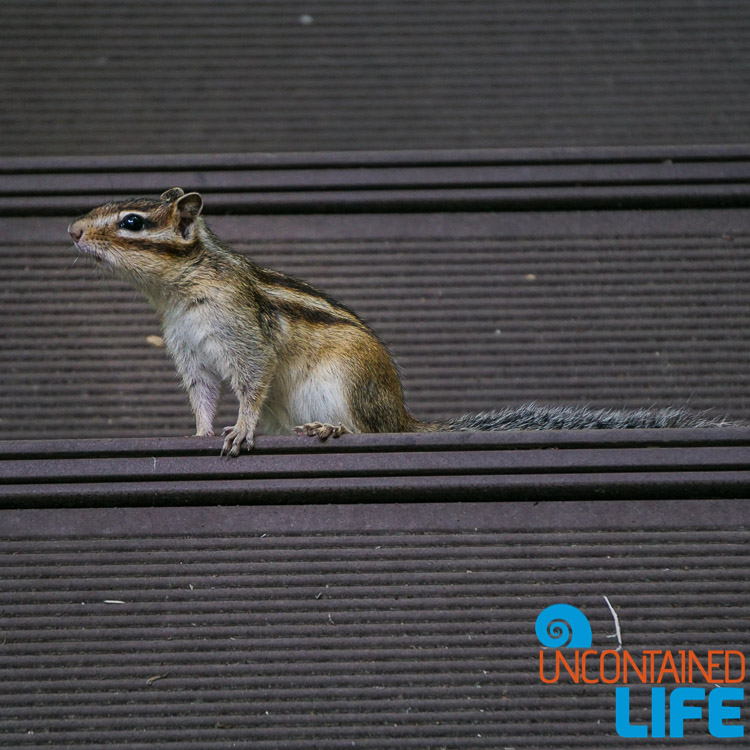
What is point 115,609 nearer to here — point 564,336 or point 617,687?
point 617,687

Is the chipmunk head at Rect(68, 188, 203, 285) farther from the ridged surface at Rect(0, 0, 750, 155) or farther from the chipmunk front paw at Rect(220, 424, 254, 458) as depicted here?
the ridged surface at Rect(0, 0, 750, 155)

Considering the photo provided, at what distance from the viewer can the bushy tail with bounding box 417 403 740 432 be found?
1.80 m

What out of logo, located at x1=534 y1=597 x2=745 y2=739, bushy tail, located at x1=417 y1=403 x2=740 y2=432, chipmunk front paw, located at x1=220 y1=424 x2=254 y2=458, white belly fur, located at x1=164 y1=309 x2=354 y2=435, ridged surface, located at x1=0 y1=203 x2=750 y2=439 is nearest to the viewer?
logo, located at x1=534 y1=597 x2=745 y2=739

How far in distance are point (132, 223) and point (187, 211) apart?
0.12m

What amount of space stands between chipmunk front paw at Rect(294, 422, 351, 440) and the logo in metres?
0.46

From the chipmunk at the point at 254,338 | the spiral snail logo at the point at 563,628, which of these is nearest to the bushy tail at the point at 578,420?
the chipmunk at the point at 254,338

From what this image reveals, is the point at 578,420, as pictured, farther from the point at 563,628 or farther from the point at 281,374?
the point at 281,374

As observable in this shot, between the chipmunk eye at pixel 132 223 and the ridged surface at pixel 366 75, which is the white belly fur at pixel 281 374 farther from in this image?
the ridged surface at pixel 366 75

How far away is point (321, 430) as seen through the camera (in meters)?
1.73

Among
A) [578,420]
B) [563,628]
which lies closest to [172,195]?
[578,420]

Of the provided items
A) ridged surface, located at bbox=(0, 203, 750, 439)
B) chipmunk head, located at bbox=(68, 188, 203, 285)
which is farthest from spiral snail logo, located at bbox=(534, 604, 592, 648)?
chipmunk head, located at bbox=(68, 188, 203, 285)

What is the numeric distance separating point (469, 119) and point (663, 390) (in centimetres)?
120

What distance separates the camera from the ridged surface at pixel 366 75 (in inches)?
116

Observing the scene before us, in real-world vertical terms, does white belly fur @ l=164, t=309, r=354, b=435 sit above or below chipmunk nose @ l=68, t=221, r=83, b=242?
below
